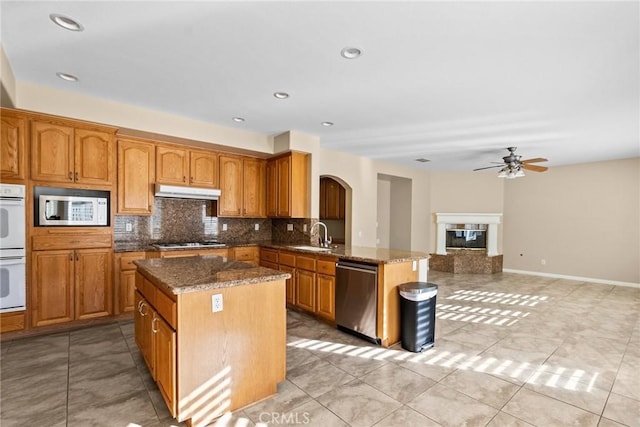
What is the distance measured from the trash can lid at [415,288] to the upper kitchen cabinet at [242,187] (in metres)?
2.87

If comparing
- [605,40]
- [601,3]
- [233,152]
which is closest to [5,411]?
[233,152]

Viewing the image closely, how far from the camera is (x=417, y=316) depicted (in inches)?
121

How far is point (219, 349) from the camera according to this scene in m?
2.02

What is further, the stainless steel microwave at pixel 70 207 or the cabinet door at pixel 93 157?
the cabinet door at pixel 93 157

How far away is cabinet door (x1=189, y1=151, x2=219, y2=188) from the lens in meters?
4.55

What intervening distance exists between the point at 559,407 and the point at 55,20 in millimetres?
4371

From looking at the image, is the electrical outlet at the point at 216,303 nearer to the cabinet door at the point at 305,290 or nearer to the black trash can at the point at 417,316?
the black trash can at the point at 417,316

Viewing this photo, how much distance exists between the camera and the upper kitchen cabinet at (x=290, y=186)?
4.83 meters

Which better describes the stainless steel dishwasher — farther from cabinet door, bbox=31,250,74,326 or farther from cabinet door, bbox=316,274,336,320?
cabinet door, bbox=31,250,74,326

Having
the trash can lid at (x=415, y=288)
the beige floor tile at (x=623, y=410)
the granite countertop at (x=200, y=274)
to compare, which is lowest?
the beige floor tile at (x=623, y=410)

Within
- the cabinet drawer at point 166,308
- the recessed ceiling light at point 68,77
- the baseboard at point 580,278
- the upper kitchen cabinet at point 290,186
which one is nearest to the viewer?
the cabinet drawer at point 166,308

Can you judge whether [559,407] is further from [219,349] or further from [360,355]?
[219,349]

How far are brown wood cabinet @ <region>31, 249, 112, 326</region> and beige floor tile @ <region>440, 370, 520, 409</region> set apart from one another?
3753 millimetres

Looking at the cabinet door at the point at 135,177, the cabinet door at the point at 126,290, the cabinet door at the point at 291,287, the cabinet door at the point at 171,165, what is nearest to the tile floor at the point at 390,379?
the cabinet door at the point at 126,290
